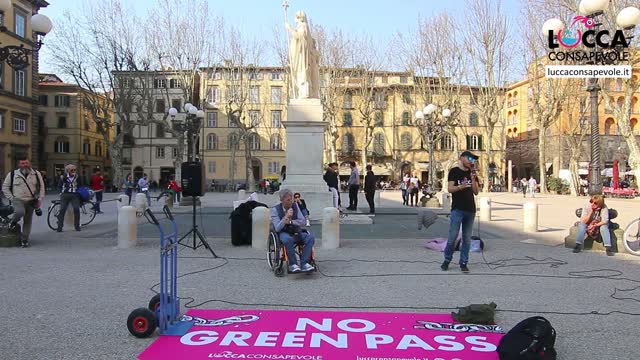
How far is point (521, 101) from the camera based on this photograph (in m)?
69.3

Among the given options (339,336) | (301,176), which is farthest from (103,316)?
(301,176)

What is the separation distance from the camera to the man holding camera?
10555 mm

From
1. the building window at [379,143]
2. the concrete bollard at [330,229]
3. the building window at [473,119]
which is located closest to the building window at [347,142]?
the building window at [379,143]

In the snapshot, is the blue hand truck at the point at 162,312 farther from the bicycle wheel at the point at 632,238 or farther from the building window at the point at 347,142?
the building window at the point at 347,142

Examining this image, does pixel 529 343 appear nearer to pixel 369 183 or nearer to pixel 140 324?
pixel 140 324

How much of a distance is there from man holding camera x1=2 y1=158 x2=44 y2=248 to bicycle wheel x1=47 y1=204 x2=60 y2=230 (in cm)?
315

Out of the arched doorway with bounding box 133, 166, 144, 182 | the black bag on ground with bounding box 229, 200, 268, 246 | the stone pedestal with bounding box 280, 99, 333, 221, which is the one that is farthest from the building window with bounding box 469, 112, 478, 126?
the black bag on ground with bounding box 229, 200, 268, 246

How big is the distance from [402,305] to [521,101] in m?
69.7

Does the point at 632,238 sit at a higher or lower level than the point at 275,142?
lower

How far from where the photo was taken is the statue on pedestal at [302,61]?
15.7 meters

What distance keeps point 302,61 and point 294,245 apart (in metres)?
9.64

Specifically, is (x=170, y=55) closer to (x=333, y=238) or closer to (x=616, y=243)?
(x=333, y=238)

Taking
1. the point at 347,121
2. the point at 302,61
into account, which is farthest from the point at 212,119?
the point at 302,61

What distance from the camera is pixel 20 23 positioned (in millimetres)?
43156
